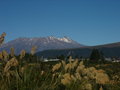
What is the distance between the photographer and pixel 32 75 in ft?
17.5

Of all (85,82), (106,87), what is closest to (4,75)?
(85,82)

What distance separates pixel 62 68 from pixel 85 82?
0.54 meters

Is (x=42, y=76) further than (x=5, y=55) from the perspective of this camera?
Yes

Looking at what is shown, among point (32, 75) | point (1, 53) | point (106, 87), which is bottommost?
point (106, 87)

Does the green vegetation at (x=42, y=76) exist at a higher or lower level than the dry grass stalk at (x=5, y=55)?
lower

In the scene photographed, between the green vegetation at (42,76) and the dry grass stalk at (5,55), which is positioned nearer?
the dry grass stalk at (5,55)

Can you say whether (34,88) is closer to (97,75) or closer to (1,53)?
(1,53)

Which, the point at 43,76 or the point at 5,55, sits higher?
the point at 5,55

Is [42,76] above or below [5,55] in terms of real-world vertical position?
below

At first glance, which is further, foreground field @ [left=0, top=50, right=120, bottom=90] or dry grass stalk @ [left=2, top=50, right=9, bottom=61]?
foreground field @ [left=0, top=50, right=120, bottom=90]

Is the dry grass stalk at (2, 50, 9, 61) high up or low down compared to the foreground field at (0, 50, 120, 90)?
up

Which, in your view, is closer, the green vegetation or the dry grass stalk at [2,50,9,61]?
the dry grass stalk at [2,50,9,61]

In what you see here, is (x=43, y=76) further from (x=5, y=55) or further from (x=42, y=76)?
(x=5, y=55)

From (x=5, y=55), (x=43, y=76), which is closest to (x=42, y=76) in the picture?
(x=43, y=76)
